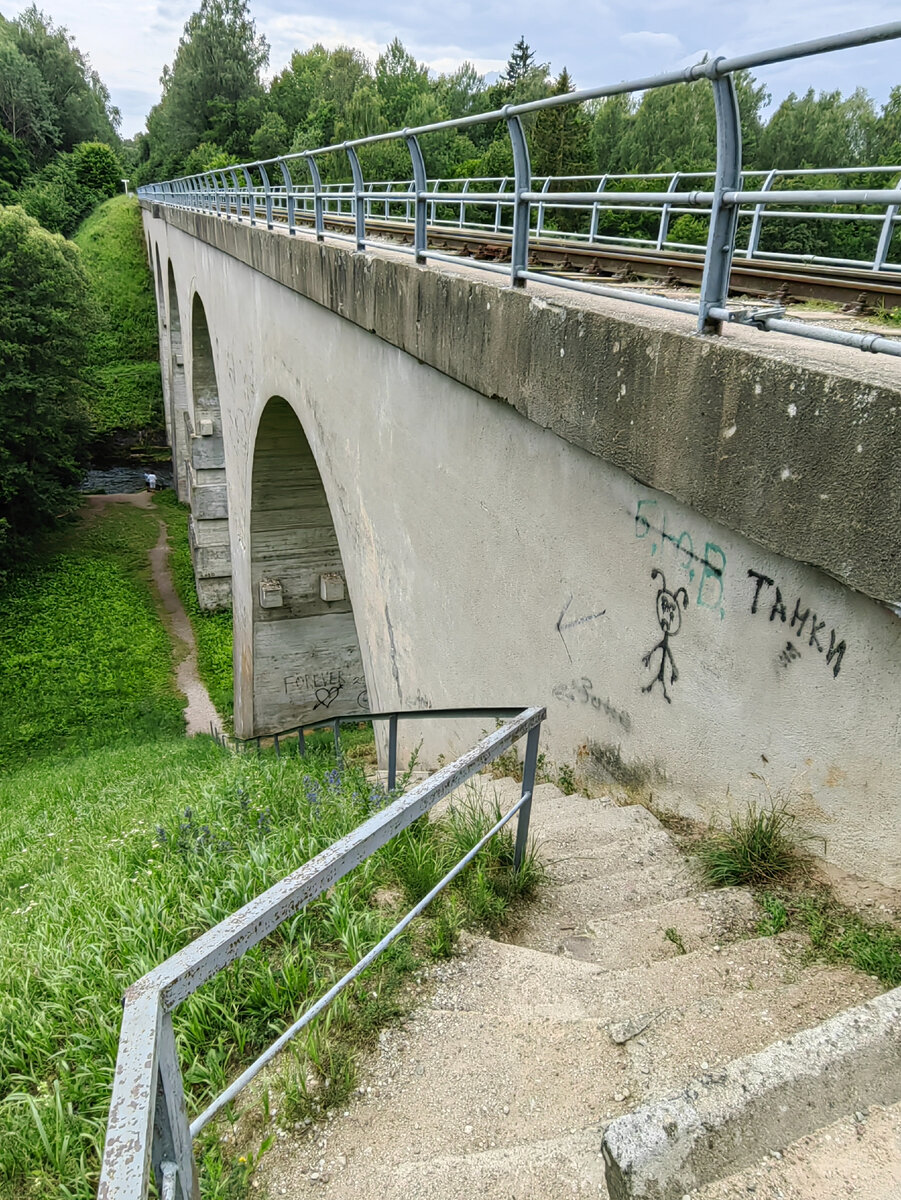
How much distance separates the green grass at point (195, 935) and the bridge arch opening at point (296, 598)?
778cm

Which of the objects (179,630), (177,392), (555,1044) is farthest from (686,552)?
(177,392)

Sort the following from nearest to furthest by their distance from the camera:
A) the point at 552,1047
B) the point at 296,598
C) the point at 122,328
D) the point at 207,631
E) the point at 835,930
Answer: the point at 552,1047
the point at 835,930
the point at 296,598
the point at 207,631
the point at 122,328

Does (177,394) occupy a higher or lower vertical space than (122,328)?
lower

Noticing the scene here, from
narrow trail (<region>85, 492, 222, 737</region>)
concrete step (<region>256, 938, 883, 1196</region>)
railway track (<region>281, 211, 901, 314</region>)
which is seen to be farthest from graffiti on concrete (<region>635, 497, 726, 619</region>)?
narrow trail (<region>85, 492, 222, 737</region>)

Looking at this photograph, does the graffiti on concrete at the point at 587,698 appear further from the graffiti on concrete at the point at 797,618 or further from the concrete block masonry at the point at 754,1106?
the concrete block masonry at the point at 754,1106

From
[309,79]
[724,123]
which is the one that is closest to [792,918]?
[724,123]

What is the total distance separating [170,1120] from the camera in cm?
138

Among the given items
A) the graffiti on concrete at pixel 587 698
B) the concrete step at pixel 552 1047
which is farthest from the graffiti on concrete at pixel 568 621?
the concrete step at pixel 552 1047

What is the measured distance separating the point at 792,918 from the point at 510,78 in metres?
91.3

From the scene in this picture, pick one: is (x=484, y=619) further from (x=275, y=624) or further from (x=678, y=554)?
(x=275, y=624)

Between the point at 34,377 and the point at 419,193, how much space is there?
70.9 ft

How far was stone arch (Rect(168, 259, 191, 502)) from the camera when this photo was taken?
88.4ft

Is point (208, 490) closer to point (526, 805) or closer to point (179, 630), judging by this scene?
point (179, 630)

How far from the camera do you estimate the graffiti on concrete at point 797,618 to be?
2.20 metres
